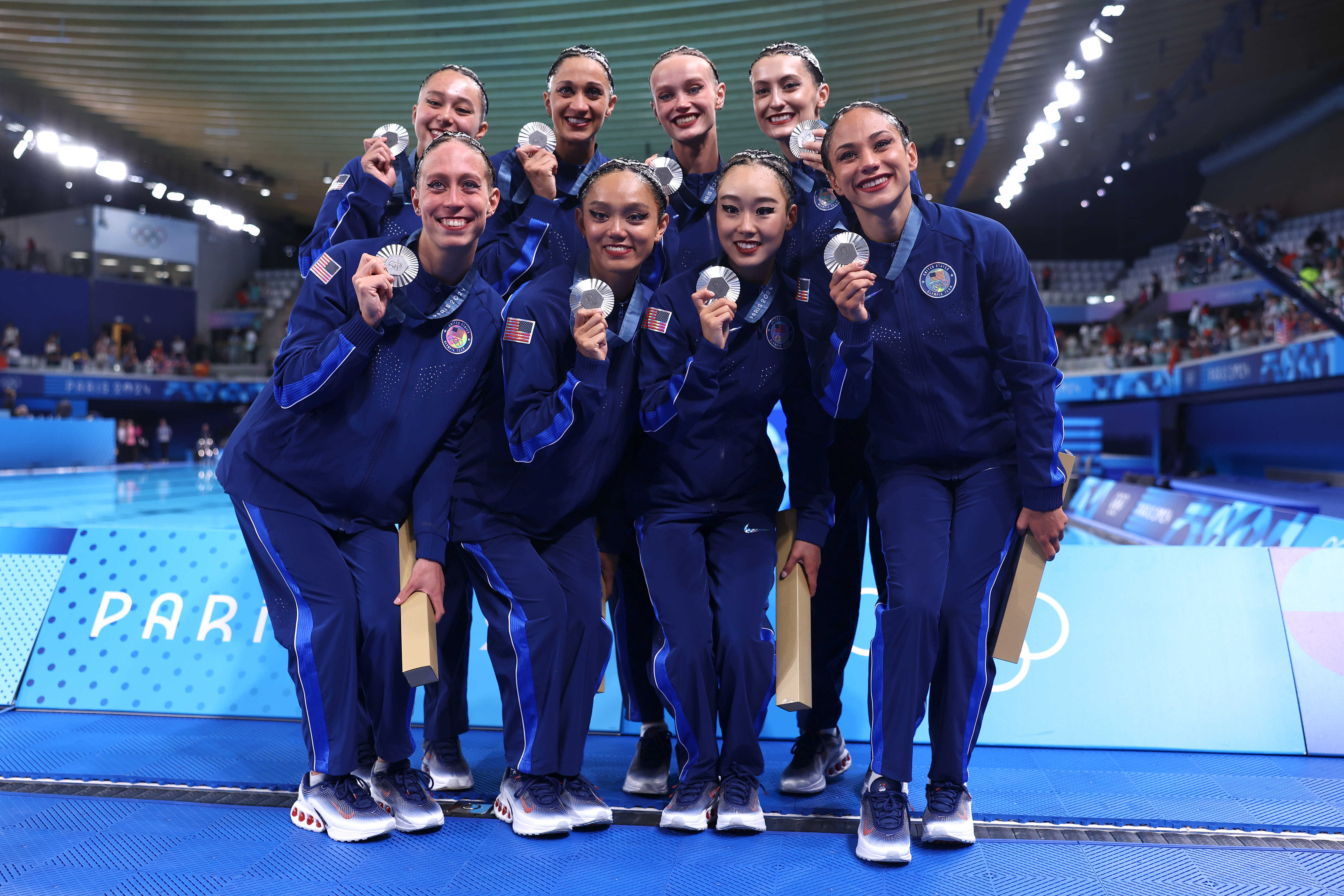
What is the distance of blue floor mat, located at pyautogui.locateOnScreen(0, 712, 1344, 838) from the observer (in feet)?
9.29

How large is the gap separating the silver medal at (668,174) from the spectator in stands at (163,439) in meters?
31.1

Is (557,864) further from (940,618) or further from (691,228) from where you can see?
(691,228)

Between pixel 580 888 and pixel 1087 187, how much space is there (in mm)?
33831

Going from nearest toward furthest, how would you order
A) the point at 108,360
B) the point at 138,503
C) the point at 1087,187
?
the point at 138,503
the point at 108,360
the point at 1087,187

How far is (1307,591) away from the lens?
361 cm

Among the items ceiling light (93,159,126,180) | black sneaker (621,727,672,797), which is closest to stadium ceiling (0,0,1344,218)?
ceiling light (93,159,126,180)

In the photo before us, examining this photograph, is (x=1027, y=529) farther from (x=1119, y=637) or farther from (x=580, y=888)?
(x=580, y=888)

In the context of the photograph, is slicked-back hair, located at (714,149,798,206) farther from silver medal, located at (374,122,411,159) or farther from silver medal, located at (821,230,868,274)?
silver medal, located at (374,122,411,159)

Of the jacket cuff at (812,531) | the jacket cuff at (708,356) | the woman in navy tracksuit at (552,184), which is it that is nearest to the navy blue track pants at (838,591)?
the jacket cuff at (812,531)

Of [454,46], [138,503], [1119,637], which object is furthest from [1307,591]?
[454,46]

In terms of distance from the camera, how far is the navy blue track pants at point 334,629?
105 inches

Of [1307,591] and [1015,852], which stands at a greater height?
[1307,591]

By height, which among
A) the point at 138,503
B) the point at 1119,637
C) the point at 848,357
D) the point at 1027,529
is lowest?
the point at 138,503

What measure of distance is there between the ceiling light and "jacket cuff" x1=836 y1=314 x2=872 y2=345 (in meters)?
25.0
